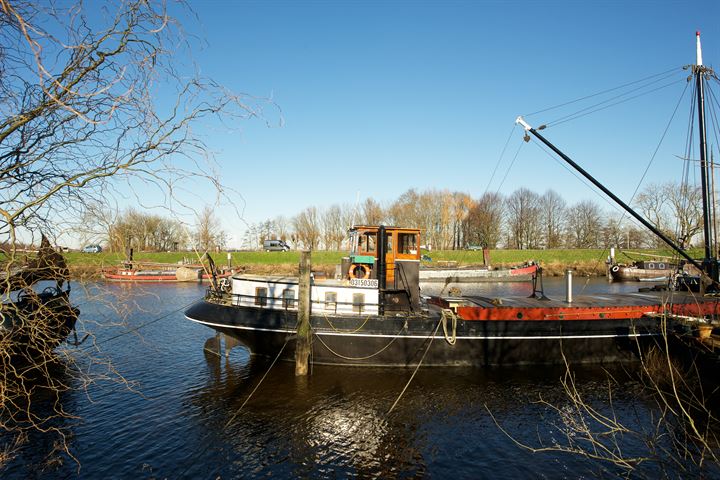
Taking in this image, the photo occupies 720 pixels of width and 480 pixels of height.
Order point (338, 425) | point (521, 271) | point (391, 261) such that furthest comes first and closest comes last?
point (521, 271) < point (391, 261) < point (338, 425)

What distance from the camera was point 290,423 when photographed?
10914 mm

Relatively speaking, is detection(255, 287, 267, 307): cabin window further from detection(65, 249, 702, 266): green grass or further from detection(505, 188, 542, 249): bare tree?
detection(505, 188, 542, 249): bare tree

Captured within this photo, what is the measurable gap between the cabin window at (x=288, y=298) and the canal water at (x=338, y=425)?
2205mm

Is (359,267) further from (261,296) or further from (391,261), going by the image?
(261,296)

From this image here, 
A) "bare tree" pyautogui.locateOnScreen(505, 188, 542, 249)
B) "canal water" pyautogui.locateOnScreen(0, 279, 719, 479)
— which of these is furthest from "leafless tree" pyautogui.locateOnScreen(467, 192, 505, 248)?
"canal water" pyautogui.locateOnScreen(0, 279, 719, 479)

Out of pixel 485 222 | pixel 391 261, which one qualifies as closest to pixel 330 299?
pixel 391 261

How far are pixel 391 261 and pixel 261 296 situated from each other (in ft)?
16.4

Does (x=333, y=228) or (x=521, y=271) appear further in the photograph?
(x=333, y=228)

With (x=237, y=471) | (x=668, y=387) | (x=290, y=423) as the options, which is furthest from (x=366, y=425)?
(x=668, y=387)

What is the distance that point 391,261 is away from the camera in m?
16.1

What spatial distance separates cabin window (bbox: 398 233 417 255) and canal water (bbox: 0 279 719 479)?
4.34 meters

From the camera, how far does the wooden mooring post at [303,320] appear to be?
1401cm

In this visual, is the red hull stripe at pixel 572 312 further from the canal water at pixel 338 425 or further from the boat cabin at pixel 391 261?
the boat cabin at pixel 391 261

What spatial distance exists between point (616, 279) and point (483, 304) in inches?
1621
